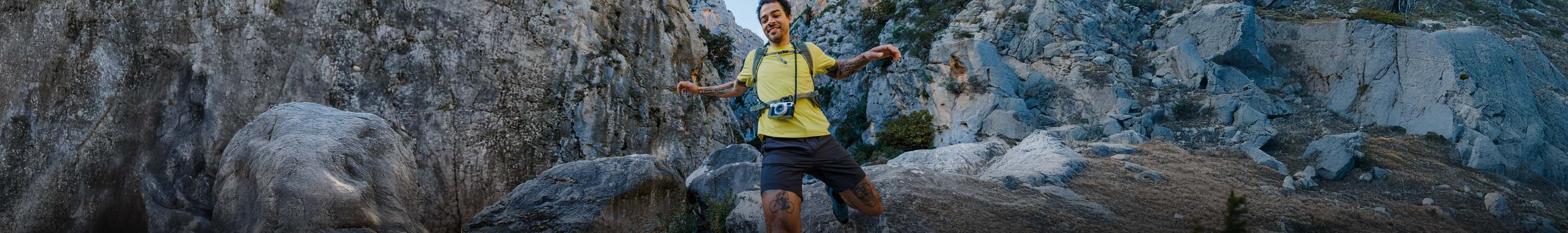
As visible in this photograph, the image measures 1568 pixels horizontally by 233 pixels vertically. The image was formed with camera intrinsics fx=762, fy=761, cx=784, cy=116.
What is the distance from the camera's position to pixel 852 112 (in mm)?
22297

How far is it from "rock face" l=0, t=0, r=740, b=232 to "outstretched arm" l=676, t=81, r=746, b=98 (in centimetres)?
178

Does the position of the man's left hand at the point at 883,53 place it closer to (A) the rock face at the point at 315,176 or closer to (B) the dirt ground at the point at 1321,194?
(B) the dirt ground at the point at 1321,194

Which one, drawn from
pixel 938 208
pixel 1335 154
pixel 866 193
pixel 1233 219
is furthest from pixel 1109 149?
pixel 1233 219

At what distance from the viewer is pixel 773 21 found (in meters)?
4.02

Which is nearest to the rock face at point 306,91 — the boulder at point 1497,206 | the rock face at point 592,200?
the rock face at point 592,200

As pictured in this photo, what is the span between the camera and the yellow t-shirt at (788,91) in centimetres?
382

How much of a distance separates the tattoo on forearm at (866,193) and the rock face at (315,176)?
7.75 feet

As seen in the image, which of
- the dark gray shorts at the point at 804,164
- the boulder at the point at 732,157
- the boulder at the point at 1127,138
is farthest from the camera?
the boulder at the point at 1127,138

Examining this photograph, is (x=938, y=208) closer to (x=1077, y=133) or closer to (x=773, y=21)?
(x=773, y=21)

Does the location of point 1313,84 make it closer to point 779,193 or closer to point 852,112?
point 852,112

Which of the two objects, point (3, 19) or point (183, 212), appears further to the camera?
point (3, 19)

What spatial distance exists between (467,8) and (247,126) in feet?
10.3

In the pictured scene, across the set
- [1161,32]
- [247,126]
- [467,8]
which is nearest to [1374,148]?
[1161,32]

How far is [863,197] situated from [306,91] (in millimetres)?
5400
